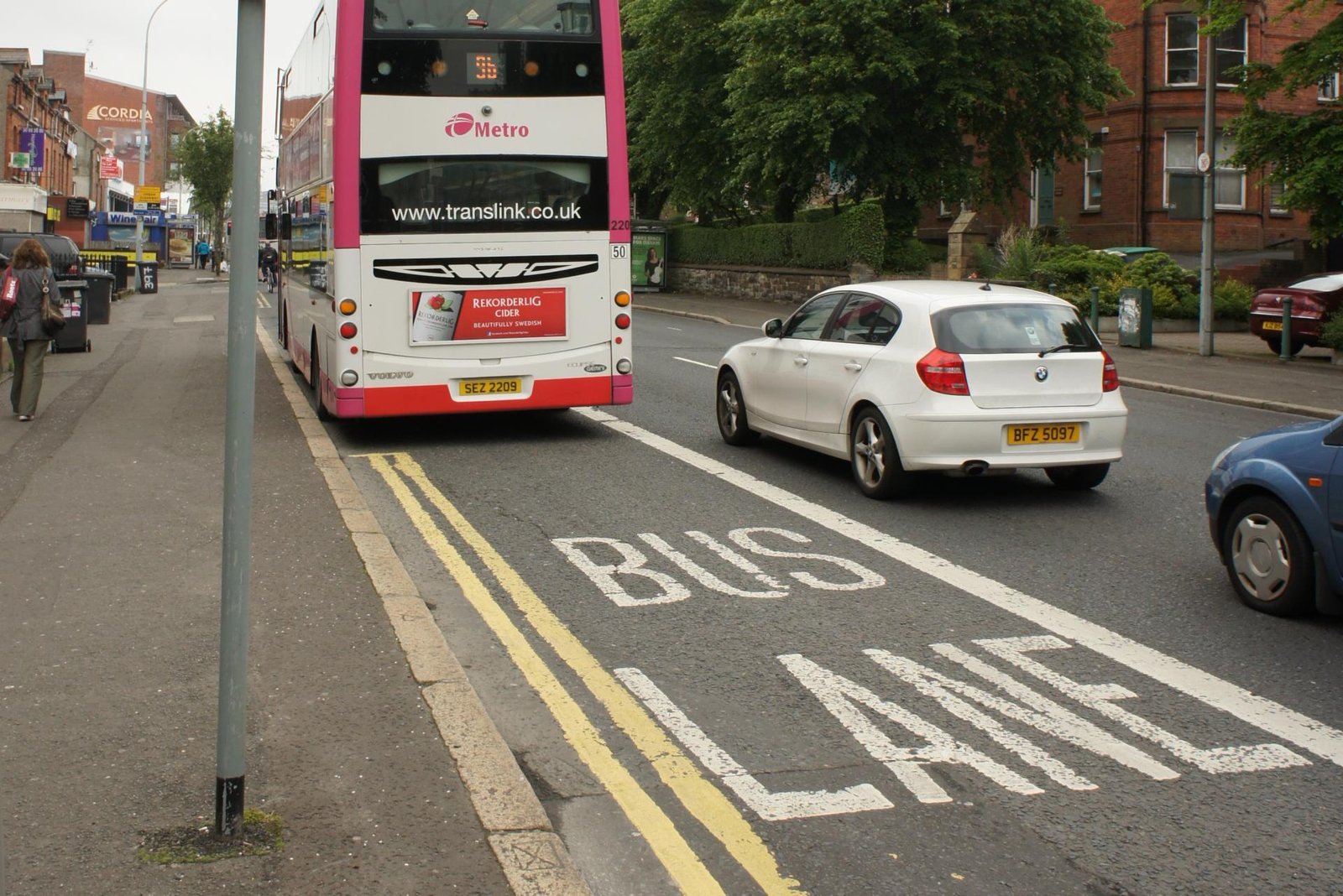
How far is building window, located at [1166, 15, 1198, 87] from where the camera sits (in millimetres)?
41219

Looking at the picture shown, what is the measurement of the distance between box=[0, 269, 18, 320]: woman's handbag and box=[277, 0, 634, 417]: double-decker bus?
334 cm

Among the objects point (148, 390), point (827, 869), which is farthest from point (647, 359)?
point (827, 869)

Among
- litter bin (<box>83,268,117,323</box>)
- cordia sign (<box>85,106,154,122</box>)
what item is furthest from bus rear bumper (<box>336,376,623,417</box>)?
cordia sign (<box>85,106,154,122</box>)

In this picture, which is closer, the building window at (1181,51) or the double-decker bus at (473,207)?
the double-decker bus at (473,207)

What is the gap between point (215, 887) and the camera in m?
3.92

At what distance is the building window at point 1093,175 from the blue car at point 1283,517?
37.4 m

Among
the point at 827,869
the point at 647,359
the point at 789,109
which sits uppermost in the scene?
the point at 789,109

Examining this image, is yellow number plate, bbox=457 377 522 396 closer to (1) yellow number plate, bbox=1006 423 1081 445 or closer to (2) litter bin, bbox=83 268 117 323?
(1) yellow number plate, bbox=1006 423 1081 445

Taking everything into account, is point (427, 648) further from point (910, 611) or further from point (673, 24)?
point (673, 24)

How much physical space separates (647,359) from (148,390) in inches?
295

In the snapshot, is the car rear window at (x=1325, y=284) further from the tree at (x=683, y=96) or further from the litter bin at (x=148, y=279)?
the litter bin at (x=148, y=279)

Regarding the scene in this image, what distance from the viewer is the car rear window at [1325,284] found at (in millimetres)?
24156

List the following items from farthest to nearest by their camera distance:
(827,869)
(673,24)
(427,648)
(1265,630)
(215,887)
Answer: (673,24)
(1265,630)
(427,648)
(827,869)
(215,887)

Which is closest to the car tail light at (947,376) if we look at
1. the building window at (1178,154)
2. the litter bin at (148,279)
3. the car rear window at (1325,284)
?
the car rear window at (1325,284)
